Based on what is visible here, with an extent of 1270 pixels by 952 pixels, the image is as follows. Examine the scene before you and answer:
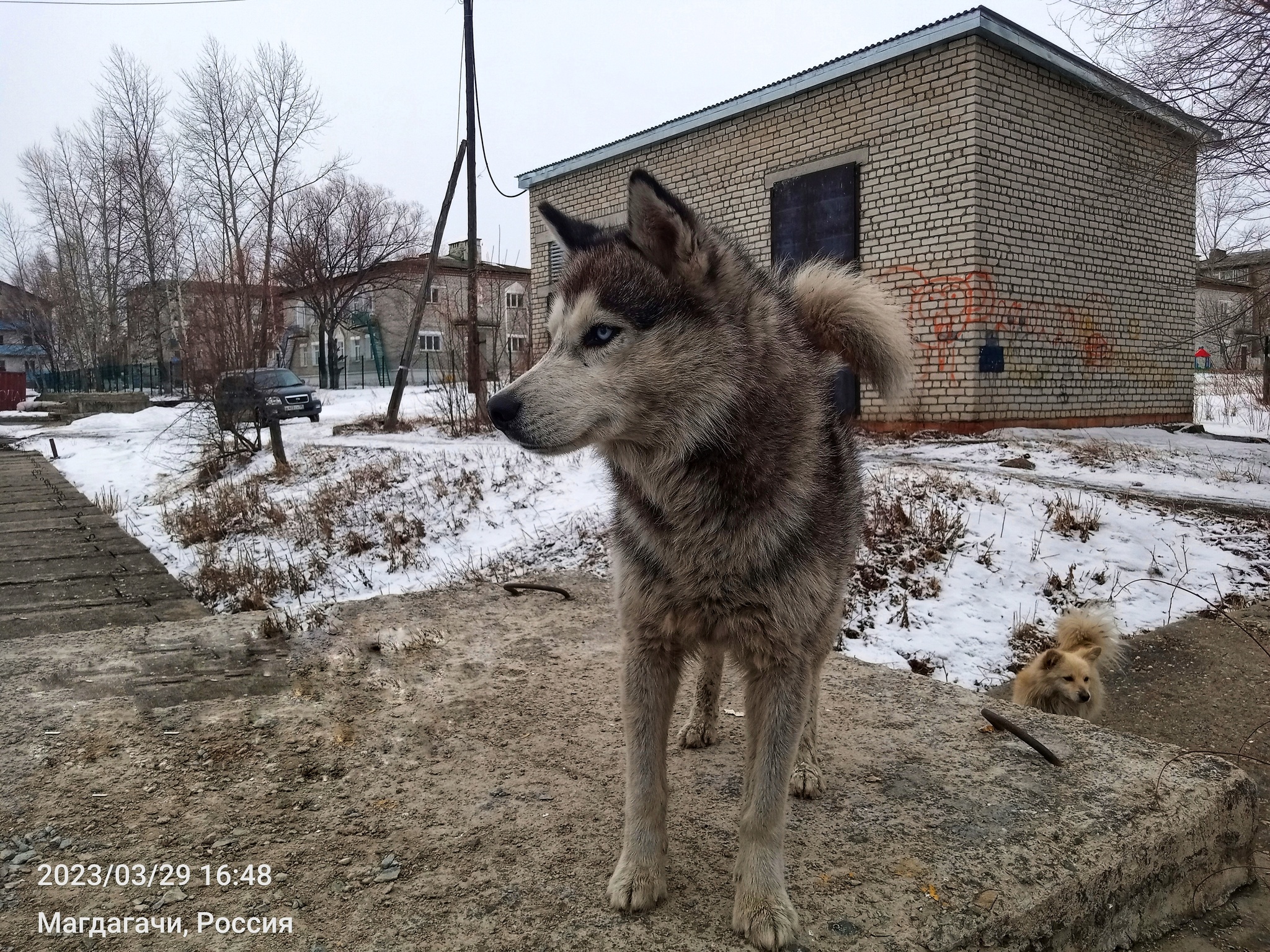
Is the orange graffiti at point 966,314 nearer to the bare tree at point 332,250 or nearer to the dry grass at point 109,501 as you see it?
the dry grass at point 109,501

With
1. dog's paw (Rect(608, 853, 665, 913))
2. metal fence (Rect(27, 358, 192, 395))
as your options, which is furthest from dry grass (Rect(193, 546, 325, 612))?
metal fence (Rect(27, 358, 192, 395))

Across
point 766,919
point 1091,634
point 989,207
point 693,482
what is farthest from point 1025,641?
point 989,207

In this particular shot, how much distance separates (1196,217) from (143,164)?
44.4 meters

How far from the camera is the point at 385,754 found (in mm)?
2803

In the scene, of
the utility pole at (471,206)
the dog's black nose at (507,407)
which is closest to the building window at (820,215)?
the utility pole at (471,206)

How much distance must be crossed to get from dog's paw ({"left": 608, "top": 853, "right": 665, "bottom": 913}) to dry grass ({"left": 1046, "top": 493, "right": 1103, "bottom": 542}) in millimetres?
5929

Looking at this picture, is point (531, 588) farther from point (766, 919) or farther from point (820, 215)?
point (820, 215)

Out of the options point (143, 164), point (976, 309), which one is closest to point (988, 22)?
point (976, 309)

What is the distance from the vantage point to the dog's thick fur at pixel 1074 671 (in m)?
4.21

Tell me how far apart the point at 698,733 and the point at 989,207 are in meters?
10.8

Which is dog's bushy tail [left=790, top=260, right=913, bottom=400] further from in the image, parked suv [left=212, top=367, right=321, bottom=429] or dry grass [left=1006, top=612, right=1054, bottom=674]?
parked suv [left=212, top=367, right=321, bottom=429]

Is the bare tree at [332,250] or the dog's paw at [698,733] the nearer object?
the dog's paw at [698,733]

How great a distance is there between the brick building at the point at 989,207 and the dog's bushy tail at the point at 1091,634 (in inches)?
274

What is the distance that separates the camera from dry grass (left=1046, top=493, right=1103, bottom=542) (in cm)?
673
